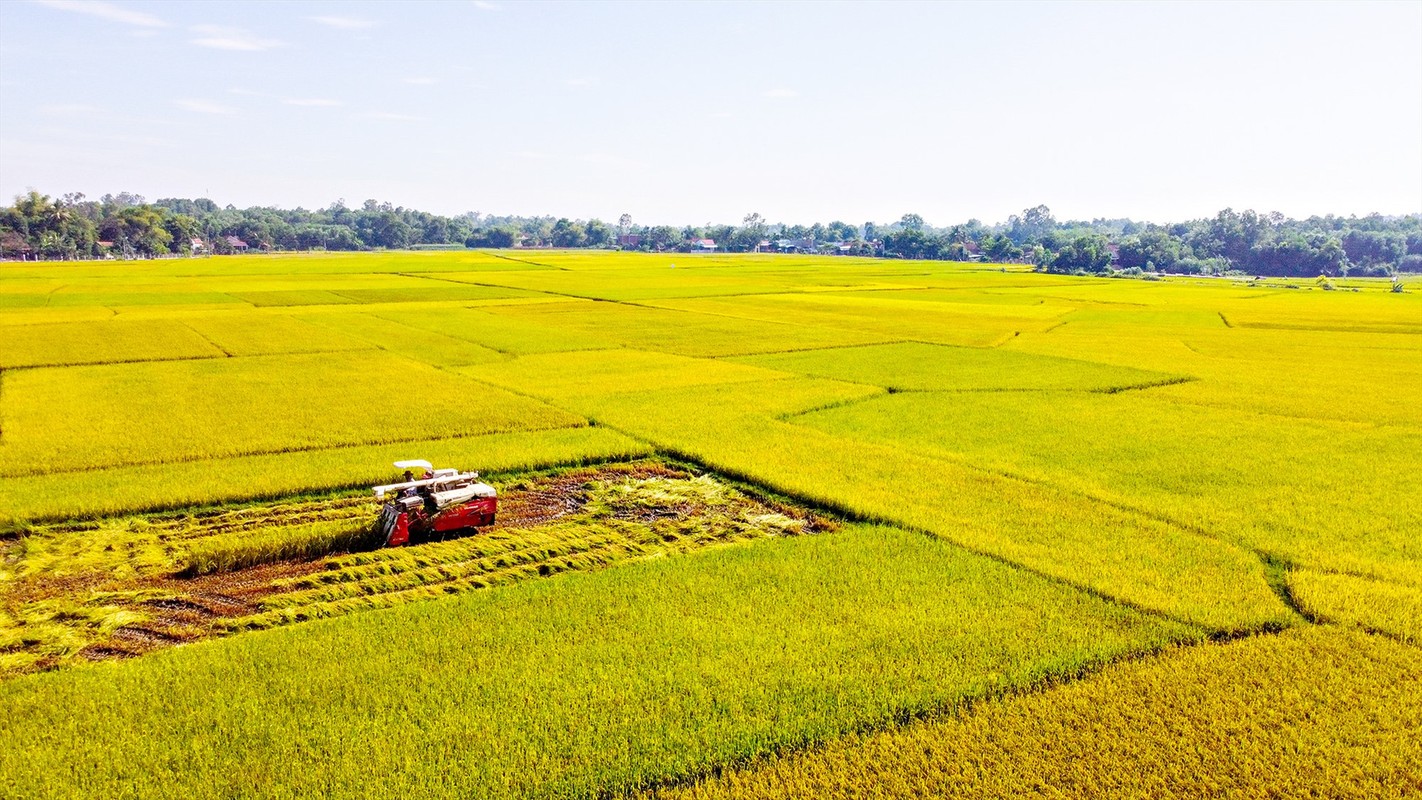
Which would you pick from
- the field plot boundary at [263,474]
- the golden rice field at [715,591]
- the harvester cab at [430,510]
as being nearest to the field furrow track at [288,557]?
the golden rice field at [715,591]

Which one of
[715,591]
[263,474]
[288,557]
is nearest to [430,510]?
[288,557]

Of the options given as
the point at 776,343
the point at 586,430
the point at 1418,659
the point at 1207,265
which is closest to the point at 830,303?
the point at 776,343

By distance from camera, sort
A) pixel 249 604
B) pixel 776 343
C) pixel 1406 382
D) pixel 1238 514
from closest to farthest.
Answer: pixel 249 604 < pixel 1238 514 < pixel 1406 382 < pixel 776 343

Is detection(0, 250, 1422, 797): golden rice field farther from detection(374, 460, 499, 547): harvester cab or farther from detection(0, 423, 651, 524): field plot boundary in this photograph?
detection(374, 460, 499, 547): harvester cab

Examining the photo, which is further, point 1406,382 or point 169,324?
point 169,324

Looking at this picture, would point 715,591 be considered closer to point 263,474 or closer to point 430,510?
point 430,510

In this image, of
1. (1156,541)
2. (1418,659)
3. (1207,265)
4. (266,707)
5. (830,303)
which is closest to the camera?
(266,707)

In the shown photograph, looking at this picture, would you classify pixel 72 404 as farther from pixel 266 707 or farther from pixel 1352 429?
pixel 1352 429

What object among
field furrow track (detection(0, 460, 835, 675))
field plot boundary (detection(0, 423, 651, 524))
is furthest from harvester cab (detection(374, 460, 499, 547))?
field plot boundary (detection(0, 423, 651, 524))
